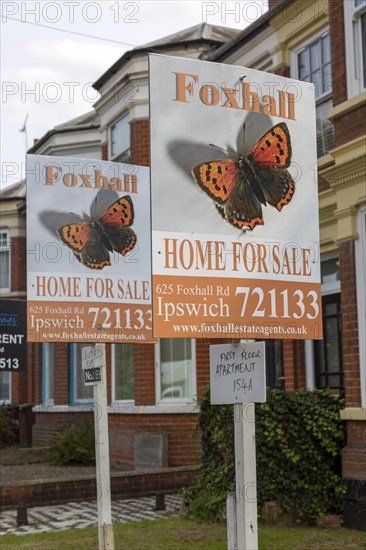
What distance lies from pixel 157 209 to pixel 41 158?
12.0ft

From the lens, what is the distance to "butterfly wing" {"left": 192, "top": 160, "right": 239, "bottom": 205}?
5.30m

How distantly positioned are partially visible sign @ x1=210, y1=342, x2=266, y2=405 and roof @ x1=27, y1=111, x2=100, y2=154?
15524 mm

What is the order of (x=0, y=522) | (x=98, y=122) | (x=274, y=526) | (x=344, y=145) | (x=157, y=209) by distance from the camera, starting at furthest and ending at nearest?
(x=98, y=122), (x=0, y=522), (x=344, y=145), (x=274, y=526), (x=157, y=209)

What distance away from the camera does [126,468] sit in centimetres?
1595

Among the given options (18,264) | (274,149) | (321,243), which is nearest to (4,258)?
(18,264)

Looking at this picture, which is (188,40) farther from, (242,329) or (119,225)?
(242,329)

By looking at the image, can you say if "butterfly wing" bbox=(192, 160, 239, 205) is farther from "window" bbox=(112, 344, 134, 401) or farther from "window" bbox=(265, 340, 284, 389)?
"window" bbox=(112, 344, 134, 401)

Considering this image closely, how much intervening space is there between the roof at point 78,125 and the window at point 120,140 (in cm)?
215

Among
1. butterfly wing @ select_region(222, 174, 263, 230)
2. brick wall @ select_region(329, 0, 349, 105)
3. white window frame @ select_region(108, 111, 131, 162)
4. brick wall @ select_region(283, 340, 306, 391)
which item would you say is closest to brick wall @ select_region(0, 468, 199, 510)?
brick wall @ select_region(283, 340, 306, 391)

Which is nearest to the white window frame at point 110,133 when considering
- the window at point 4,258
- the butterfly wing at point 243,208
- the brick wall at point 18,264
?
the brick wall at point 18,264

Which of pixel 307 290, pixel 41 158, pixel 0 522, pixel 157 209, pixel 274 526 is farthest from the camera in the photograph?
pixel 0 522

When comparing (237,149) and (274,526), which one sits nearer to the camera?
(237,149)

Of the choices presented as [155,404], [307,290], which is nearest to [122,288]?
[307,290]

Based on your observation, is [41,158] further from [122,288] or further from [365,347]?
[365,347]
